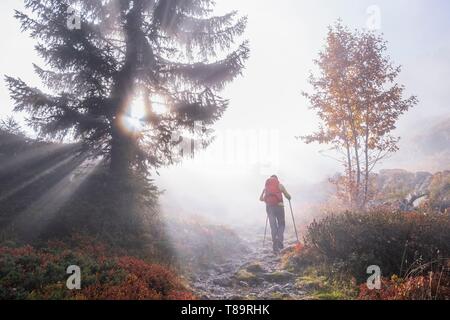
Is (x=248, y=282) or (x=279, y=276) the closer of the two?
(x=248, y=282)

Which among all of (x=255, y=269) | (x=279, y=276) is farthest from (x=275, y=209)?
(x=279, y=276)

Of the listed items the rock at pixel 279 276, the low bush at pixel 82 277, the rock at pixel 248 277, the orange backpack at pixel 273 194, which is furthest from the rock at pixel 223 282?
the orange backpack at pixel 273 194

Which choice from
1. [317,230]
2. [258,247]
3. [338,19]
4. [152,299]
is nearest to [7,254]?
[152,299]

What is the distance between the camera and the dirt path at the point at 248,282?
823 cm

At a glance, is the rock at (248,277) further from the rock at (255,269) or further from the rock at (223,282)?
the rock at (255,269)

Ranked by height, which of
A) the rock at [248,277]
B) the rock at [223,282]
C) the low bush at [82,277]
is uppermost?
the low bush at [82,277]

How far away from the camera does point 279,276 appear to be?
9.93m

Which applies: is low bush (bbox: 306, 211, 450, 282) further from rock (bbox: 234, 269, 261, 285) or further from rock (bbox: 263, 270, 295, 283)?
rock (bbox: 234, 269, 261, 285)

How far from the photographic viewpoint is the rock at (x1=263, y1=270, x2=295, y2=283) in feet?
32.1

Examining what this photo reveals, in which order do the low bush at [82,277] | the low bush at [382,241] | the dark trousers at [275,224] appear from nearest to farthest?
the low bush at [82,277], the low bush at [382,241], the dark trousers at [275,224]

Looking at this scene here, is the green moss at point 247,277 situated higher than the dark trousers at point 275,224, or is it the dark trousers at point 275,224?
the dark trousers at point 275,224

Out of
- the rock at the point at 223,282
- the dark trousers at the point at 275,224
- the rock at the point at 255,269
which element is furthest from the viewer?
the dark trousers at the point at 275,224

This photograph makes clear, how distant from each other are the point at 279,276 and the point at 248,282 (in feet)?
3.25

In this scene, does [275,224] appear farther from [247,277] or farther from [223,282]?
[223,282]
